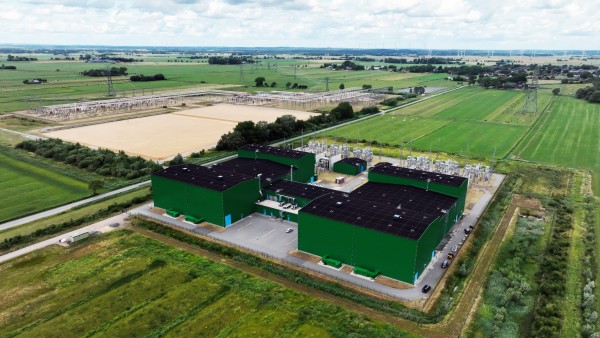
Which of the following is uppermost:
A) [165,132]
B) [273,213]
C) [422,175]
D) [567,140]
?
[422,175]

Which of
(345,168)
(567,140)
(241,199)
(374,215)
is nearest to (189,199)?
(241,199)

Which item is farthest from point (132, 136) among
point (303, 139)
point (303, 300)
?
point (303, 300)

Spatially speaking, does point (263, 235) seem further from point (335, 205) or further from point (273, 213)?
point (335, 205)

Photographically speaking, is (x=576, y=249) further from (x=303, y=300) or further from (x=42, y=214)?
(x=42, y=214)

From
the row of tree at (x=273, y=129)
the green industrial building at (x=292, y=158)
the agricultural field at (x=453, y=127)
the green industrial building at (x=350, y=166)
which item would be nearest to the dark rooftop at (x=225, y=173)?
the green industrial building at (x=292, y=158)

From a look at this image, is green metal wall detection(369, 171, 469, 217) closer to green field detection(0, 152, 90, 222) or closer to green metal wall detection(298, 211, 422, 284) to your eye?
green metal wall detection(298, 211, 422, 284)

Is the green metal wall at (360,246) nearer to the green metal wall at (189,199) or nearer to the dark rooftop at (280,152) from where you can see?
the green metal wall at (189,199)
